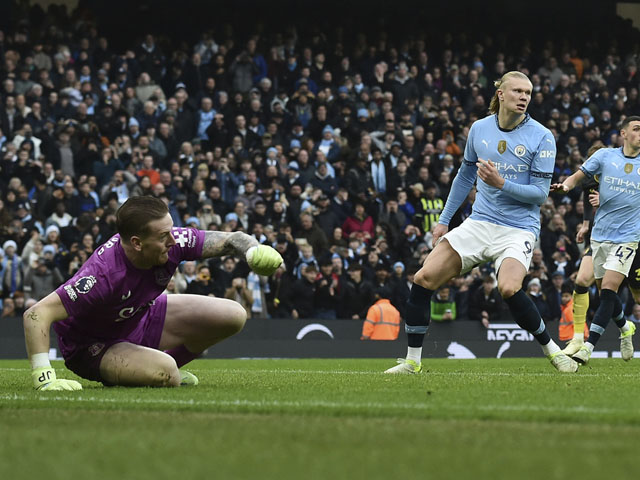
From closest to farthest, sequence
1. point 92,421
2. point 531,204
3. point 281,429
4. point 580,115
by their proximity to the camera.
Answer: point 281,429
point 92,421
point 531,204
point 580,115

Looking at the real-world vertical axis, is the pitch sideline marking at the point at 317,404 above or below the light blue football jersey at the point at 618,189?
below

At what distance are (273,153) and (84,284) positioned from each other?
1509cm

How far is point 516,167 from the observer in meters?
9.23

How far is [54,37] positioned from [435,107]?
8.97 metres

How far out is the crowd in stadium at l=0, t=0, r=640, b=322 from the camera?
19.5m

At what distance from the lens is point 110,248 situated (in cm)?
709

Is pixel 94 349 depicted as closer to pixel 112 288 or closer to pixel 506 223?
pixel 112 288

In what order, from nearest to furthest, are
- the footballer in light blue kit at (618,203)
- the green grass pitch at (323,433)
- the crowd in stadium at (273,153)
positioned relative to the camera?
1. the green grass pitch at (323,433)
2. the footballer in light blue kit at (618,203)
3. the crowd in stadium at (273,153)

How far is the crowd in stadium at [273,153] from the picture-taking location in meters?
19.5

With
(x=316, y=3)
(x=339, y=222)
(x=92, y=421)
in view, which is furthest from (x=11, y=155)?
(x=92, y=421)

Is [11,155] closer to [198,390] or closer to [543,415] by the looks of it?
[198,390]

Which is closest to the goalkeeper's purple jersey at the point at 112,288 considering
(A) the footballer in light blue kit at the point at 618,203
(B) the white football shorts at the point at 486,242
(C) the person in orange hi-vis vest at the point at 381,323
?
(B) the white football shorts at the point at 486,242

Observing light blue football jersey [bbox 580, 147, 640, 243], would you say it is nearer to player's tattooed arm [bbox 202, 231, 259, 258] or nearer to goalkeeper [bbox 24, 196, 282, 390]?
goalkeeper [bbox 24, 196, 282, 390]

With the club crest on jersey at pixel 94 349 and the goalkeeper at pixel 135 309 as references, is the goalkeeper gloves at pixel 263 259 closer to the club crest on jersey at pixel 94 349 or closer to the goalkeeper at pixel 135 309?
the goalkeeper at pixel 135 309
